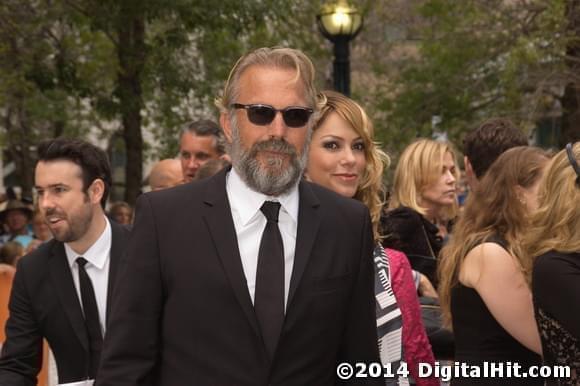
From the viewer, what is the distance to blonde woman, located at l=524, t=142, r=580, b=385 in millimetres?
4062

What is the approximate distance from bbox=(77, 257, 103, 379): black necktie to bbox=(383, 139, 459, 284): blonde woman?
2.20 meters

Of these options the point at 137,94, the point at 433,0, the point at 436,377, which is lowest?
the point at 436,377

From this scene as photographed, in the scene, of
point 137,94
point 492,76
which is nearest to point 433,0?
point 492,76

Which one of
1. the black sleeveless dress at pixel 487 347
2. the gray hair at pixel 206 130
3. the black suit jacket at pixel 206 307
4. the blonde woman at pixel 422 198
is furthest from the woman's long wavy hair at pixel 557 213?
the gray hair at pixel 206 130

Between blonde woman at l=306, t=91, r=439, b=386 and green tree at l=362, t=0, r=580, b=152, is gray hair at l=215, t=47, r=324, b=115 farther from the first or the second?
green tree at l=362, t=0, r=580, b=152

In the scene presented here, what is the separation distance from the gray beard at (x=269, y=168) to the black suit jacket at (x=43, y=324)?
152 cm

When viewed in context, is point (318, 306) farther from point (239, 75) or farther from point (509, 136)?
point (509, 136)

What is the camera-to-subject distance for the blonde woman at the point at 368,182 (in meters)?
4.85

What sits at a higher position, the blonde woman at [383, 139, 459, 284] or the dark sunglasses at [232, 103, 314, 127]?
the dark sunglasses at [232, 103, 314, 127]

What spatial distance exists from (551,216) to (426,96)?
51.2 ft

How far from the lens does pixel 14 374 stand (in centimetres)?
492

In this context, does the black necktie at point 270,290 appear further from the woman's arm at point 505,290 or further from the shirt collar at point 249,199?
the woman's arm at point 505,290

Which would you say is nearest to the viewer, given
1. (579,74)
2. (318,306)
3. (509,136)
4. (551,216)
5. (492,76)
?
(318,306)

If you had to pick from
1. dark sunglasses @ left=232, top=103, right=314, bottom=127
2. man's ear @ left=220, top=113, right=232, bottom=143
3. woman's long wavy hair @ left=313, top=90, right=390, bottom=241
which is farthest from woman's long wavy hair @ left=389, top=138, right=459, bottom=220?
dark sunglasses @ left=232, top=103, right=314, bottom=127
